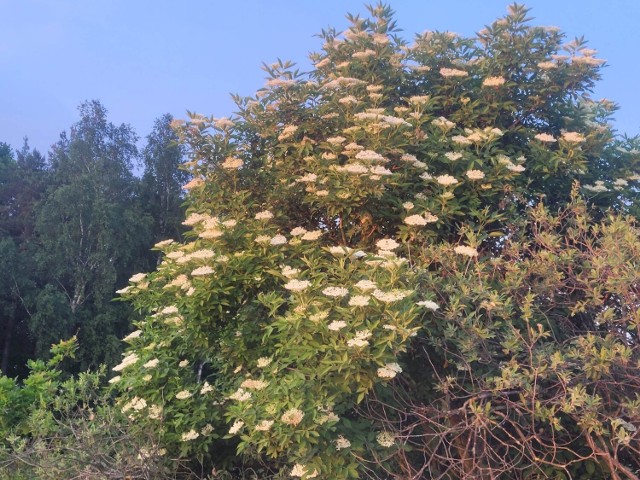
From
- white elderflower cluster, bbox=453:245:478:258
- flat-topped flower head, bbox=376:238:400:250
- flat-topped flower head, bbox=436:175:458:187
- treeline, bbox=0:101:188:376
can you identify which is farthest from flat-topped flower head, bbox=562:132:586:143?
treeline, bbox=0:101:188:376

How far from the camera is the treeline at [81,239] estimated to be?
69.6ft

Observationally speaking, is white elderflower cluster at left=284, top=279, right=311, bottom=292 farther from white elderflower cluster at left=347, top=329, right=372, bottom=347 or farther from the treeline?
the treeline

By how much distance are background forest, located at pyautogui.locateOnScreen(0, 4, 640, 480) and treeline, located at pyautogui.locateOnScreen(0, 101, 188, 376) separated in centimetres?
1524

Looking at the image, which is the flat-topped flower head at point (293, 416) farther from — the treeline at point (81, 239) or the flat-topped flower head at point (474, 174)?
the treeline at point (81, 239)

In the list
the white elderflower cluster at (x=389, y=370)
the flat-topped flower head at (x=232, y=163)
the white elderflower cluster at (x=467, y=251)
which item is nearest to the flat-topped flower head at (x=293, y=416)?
the white elderflower cluster at (x=389, y=370)

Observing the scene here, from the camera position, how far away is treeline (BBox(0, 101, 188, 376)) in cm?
2120

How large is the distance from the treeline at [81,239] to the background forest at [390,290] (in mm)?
15236

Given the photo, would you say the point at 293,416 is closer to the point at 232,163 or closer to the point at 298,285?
the point at 298,285

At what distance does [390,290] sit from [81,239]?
66.5ft

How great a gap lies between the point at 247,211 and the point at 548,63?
264 cm

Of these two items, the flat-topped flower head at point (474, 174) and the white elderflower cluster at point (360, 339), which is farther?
the flat-topped flower head at point (474, 174)

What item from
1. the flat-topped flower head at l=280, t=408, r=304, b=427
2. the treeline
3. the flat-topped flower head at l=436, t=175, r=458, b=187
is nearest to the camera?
the flat-topped flower head at l=280, t=408, r=304, b=427

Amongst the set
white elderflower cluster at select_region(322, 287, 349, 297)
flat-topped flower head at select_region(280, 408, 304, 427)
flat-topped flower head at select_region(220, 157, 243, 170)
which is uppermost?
flat-topped flower head at select_region(220, 157, 243, 170)

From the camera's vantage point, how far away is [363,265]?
152 inches
